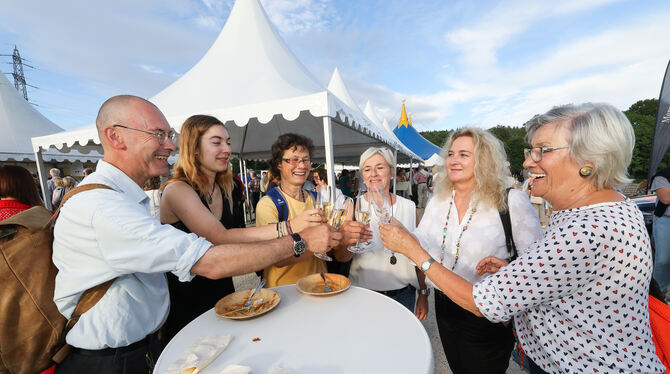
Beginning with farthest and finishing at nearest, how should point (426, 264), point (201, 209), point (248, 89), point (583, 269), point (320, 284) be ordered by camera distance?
point (248, 89)
point (201, 209)
point (320, 284)
point (426, 264)
point (583, 269)

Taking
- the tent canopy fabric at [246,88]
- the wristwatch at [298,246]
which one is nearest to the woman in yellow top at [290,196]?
the wristwatch at [298,246]

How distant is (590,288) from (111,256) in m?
2.00

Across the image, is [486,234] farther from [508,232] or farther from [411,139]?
[411,139]

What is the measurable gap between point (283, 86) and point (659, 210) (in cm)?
635

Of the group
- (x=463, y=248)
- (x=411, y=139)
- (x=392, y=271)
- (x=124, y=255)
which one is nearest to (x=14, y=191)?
(x=124, y=255)

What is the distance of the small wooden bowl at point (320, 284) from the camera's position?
5.14ft

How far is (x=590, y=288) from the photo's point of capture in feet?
3.51

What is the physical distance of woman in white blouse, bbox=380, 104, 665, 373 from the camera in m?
1.01

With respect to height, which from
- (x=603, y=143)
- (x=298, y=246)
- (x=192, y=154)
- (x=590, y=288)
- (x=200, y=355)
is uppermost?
(x=192, y=154)

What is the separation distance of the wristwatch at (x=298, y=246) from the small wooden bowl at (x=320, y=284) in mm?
236

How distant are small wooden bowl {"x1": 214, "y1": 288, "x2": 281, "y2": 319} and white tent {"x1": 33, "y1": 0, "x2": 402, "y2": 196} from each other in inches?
113

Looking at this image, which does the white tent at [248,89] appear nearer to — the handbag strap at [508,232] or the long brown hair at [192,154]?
the long brown hair at [192,154]

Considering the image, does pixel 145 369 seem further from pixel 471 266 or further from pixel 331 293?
pixel 471 266

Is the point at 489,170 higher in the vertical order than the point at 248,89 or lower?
lower
